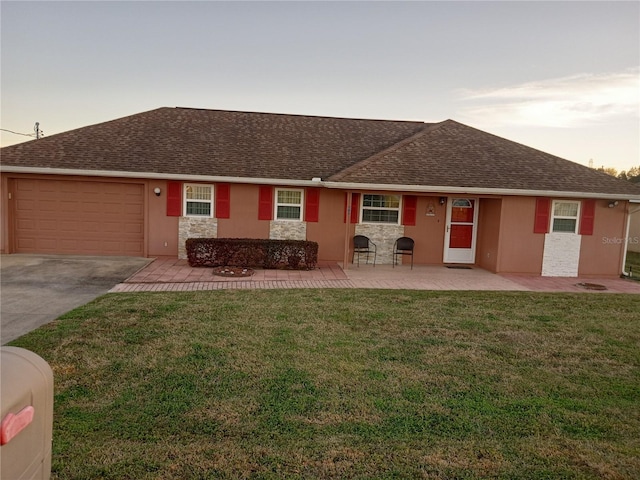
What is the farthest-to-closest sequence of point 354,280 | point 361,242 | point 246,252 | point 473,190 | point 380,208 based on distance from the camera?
1. point 380,208
2. point 361,242
3. point 473,190
4. point 246,252
5. point 354,280

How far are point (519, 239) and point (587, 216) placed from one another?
2.21 meters

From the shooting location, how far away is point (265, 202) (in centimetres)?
1310

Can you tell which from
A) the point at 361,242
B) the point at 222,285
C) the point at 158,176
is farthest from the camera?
the point at 361,242

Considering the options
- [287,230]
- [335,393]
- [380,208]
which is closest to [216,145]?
[287,230]

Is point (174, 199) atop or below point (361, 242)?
atop

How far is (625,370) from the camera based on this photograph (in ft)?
18.3

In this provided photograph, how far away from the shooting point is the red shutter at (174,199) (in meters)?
12.8

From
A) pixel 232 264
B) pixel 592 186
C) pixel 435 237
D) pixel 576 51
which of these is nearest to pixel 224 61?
pixel 232 264

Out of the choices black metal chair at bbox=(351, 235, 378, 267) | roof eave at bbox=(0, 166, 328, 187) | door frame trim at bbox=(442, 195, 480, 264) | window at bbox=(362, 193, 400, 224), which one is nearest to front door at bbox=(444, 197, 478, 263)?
door frame trim at bbox=(442, 195, 480, 264)

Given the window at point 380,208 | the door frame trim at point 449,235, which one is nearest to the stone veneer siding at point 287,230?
the window at point 380,208

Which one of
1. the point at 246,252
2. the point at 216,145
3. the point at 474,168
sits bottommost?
the point at 246,252

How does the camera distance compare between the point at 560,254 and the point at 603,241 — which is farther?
the point at 603,241

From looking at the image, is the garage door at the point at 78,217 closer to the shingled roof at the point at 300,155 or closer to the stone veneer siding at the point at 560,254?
the shingled roof at the point at 300,155

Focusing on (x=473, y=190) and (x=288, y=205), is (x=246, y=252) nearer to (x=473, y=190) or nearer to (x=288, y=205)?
(x=288, y=205)
